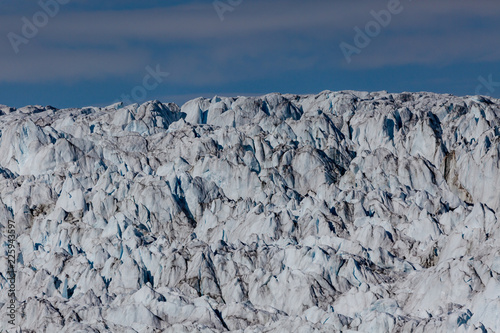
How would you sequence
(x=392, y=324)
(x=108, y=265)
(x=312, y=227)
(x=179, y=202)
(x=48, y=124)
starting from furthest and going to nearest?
(x=48, y=124), (x=179, y=202), (x=312, y=227), (x=108, y=265), (x=392, y=324)

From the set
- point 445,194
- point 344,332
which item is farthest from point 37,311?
point 445,194

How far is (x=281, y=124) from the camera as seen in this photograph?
4779 inches

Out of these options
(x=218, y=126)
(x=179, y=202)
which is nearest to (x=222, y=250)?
(x=179, y=202)

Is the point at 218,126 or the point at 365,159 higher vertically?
the point at 218,126

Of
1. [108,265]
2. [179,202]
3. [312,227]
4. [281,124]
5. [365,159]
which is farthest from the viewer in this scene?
[281,124]

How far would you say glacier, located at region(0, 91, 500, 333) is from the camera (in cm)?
8069

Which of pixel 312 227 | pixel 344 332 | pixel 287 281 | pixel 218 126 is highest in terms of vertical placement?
pixel 218 126

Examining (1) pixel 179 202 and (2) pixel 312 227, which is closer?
(2) pixel 312 227

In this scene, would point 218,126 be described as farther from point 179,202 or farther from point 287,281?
point 287,281

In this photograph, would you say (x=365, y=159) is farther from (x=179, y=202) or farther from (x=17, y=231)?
(x=17, y=231)

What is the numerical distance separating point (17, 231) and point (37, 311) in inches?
860

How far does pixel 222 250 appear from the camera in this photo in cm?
9175

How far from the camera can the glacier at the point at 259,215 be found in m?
80.7

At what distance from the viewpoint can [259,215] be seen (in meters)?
99.6
